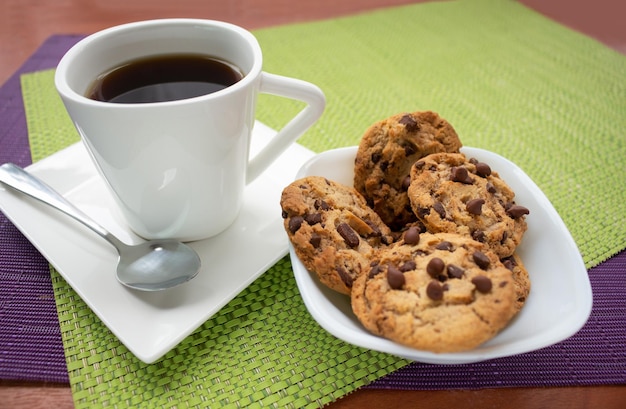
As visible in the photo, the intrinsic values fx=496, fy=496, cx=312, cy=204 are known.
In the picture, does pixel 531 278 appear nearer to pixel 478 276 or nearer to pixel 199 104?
pixel 478 276

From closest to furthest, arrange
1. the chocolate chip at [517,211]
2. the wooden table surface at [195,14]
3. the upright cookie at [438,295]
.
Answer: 1. the upright cookie at [438,295]
2. the chocolate chip at [517,211]
3. the wooden table surface at [195,14]

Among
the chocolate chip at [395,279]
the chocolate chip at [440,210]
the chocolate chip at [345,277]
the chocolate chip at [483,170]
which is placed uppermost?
the chocolate chip at [483,170]

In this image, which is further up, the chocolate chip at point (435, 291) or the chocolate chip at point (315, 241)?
the chocolate chip at point (435, 291)

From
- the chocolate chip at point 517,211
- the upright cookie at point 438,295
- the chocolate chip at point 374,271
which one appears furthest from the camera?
the chocolate chip at point 517,211

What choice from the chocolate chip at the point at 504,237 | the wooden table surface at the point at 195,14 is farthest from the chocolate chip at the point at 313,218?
the wooden table surface at the point at 195,14

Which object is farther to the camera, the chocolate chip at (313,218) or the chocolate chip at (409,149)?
the chocolate chip at (409,149)

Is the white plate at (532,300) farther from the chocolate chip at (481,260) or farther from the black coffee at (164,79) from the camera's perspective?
the black coffee at (164,79)

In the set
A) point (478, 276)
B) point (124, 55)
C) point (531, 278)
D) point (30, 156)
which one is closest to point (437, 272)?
point (478, 276)
